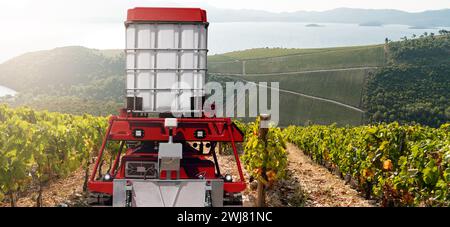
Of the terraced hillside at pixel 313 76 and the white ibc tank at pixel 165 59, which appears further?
the terraced hillside at pixel 313 76

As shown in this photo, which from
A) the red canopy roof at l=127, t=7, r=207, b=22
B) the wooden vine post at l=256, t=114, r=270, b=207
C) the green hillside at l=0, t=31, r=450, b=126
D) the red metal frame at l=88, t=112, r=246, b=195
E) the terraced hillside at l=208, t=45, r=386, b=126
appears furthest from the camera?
the terraced hillside at l=208, t=45, r=386, b=126

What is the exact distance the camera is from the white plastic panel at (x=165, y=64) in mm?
9000

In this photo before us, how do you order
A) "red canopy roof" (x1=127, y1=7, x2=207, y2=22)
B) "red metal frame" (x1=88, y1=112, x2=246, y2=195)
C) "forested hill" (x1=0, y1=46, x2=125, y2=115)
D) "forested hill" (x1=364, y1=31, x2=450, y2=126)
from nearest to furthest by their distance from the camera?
"red metal frame" (x1=88, y1=112, x2=246, y2=195) → "red canopy roof" (x1=127, y1=7, x2=207, y2=22) → "forested hill" (x1=364, y1=31, x2=450, y2=126) → "forested hill" (x1=0, y1=46, x2=125, y2=115)

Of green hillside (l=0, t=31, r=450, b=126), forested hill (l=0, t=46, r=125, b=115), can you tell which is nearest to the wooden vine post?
green hillside (l=0, t=31, r=450, b=126)

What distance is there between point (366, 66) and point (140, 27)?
128496 mm

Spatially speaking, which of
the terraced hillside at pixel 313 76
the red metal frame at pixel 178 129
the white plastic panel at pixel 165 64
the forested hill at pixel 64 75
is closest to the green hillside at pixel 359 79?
the terraced hillside at pixel 313 76

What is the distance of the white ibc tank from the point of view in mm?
8992

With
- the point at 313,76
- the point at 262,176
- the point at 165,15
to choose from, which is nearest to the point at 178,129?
the point at 165,15

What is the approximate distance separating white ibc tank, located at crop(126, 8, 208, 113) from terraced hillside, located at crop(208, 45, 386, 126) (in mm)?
93660

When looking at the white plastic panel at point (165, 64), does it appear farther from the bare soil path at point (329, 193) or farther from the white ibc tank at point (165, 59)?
the bare soil path at point (329, 193)

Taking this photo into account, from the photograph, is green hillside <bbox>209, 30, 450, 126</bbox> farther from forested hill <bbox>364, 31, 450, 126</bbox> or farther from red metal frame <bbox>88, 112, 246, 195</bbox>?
red metal frame <bbox>88, 112, 246, 195</bbox>

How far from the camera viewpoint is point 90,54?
175m
